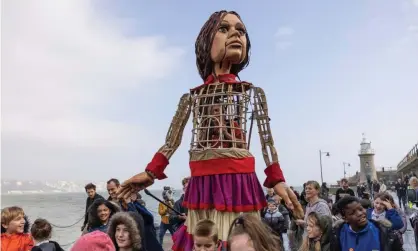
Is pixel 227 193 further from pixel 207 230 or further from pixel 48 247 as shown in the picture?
pixel 48 247

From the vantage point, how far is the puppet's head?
359 cm

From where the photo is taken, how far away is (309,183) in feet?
16.1

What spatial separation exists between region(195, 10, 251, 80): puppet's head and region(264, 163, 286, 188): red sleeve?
0.99m

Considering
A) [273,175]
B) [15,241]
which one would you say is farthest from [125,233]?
[15,241]

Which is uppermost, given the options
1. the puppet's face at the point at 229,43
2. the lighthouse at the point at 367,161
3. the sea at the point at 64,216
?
the lighthouse at the point at 367,161

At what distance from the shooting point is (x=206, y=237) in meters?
2.76

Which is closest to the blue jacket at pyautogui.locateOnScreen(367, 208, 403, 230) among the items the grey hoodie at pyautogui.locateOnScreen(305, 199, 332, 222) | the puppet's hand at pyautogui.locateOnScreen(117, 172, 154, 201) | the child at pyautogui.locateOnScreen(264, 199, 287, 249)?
the grey hoodie at pyautogui.locateOnScreen(305, 199, 332, 222)

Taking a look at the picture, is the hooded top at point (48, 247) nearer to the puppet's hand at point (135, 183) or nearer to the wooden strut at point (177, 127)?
the puppet's hand at point (135, 183)

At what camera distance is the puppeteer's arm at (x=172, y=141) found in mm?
3443

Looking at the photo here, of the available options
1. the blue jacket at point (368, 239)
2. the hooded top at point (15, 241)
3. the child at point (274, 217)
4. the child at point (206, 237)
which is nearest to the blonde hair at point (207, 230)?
the child at point (206, 237)

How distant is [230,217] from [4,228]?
265 cm

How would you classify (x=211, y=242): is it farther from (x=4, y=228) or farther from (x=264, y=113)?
(x=4, y=228)

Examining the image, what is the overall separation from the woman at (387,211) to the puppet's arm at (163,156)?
91.1 inches

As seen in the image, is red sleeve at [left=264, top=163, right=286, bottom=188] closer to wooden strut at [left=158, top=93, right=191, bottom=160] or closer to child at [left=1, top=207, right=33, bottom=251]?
wooden strut at [left=158, top=93, right=191, bottom=160]
